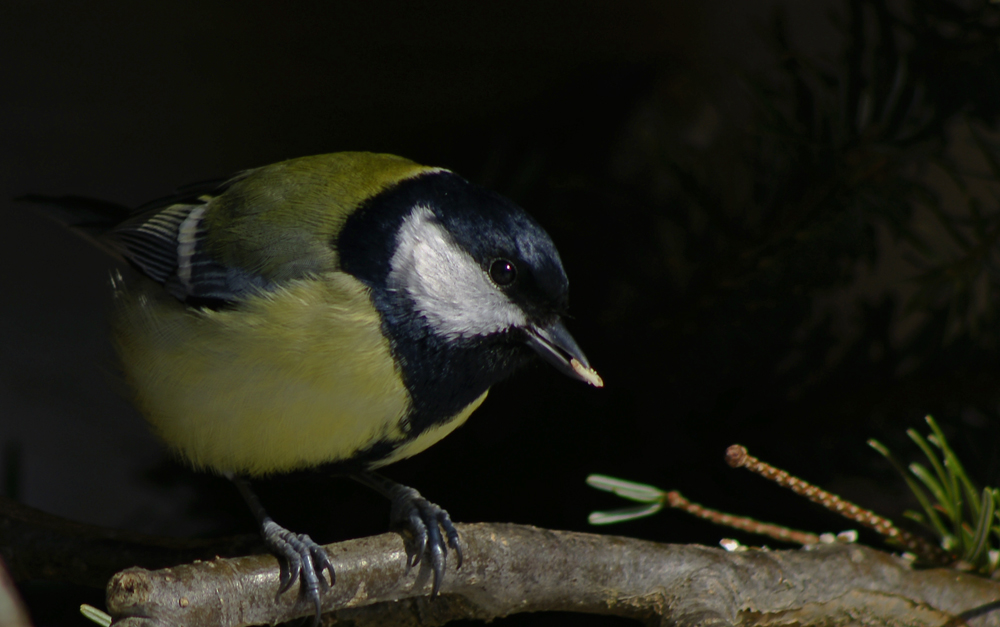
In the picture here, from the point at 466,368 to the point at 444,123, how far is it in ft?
1.50

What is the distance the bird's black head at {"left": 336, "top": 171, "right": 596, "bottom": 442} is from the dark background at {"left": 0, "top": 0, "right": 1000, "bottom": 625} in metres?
0.15

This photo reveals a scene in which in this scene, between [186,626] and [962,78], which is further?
[962,78]

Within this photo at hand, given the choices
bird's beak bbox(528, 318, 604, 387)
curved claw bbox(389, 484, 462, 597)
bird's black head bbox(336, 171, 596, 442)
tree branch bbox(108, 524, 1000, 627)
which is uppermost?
bird's black head bbox(336, 171, 596, 442)

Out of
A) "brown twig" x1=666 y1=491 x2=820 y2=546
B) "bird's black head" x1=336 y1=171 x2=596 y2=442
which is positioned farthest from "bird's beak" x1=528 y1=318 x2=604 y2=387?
"brown twig" x1=666 y1=491 x2=820 y2=546

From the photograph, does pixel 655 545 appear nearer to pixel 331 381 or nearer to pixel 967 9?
pixel 331 381

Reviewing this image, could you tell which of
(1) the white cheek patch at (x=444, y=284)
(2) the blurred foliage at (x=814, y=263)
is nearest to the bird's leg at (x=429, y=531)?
(1) the white cheek patch at (x=444, y=284)

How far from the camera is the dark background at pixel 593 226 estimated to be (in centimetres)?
56

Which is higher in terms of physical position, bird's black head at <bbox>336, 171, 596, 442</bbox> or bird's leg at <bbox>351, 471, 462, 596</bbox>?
bird's black head at <bbox>336, 171, 596, 442</bbox>

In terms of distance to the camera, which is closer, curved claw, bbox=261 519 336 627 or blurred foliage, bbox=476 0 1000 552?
curved claw, bbox=261 519 336 627

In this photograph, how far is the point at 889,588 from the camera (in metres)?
0.47

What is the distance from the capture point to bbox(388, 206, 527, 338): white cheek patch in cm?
50

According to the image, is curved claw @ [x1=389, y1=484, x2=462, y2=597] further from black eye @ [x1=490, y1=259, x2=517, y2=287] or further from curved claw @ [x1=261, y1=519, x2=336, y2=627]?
black eye @ [x1=490, y1=259, x2=517, y2=287]

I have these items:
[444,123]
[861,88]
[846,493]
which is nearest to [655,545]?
[861,88]

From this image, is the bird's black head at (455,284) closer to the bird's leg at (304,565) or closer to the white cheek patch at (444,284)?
the white cheek patch at (444,284)
